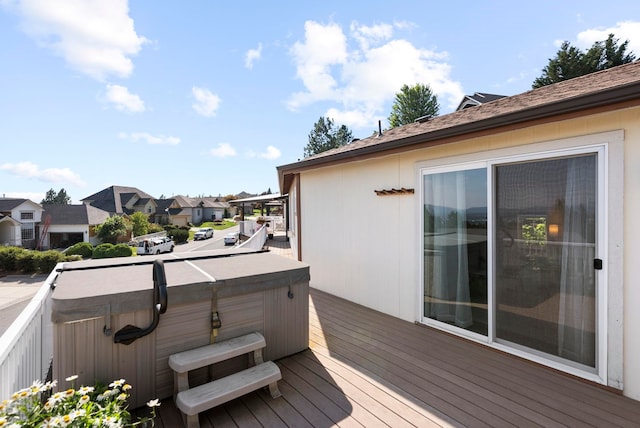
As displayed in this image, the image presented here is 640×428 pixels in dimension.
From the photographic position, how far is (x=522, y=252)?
9.49 feet

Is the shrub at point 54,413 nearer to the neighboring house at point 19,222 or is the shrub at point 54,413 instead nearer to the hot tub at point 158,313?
the hot tub at point 158,313

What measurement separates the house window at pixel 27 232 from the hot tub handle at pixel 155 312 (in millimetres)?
39006

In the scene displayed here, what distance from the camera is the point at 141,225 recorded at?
3322 centimetres

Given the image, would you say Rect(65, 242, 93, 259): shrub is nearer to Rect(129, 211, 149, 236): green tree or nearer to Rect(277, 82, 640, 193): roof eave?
Rect(129, 211, 149, 236): green tree

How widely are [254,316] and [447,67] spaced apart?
14.6 metres

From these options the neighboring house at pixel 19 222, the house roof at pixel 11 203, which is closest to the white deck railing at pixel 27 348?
the neighboring house at pixel 19 222

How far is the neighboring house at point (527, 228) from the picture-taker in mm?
2332

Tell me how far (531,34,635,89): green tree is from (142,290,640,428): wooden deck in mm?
22545

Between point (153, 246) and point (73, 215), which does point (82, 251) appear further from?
point (73, 215)

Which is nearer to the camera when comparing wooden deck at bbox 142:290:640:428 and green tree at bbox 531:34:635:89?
wooden deck at bbox 142:290:640:428

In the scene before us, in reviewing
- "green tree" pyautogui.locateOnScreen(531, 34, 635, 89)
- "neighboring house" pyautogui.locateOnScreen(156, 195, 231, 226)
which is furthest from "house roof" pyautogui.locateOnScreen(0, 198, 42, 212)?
"green tree" pyautogui.locateOnScreen(531, 34, 635, 89)

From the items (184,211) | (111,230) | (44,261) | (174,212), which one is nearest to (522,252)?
(44,261)

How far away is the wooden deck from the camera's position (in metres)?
2.12

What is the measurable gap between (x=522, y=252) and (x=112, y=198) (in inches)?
1929
